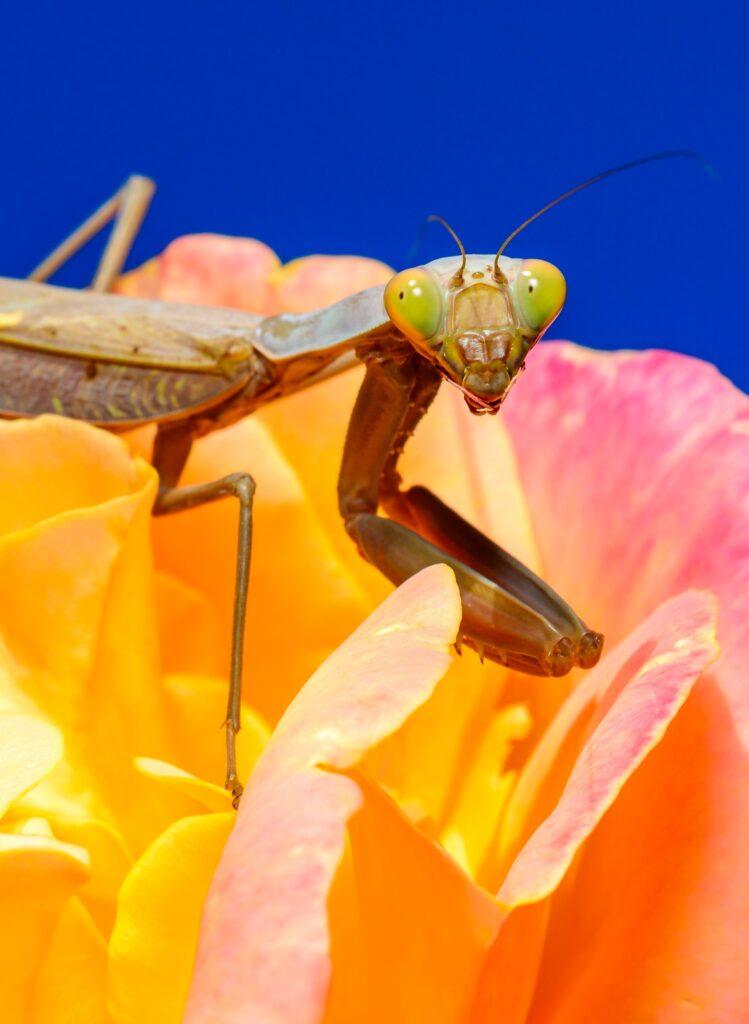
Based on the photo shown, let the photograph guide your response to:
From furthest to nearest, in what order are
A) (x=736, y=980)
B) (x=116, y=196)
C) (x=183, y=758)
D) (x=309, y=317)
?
(x=116, y=196) → (x=309, y=317) → (x=183, y=758) → (x=736, y=980)

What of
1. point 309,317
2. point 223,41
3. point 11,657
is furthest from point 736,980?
point 223,41

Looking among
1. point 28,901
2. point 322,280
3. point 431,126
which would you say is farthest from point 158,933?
point 431,126

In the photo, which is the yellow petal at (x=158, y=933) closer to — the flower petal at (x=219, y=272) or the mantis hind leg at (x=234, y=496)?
the mantis hind leg at (x=234, y=496)

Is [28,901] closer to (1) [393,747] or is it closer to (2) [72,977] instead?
(2) [72,977]

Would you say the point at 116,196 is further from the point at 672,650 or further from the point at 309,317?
the point at 672,650

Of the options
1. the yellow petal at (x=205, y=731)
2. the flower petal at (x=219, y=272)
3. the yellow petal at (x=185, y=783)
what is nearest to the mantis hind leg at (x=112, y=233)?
the flower petal at (x=219, y=272)
